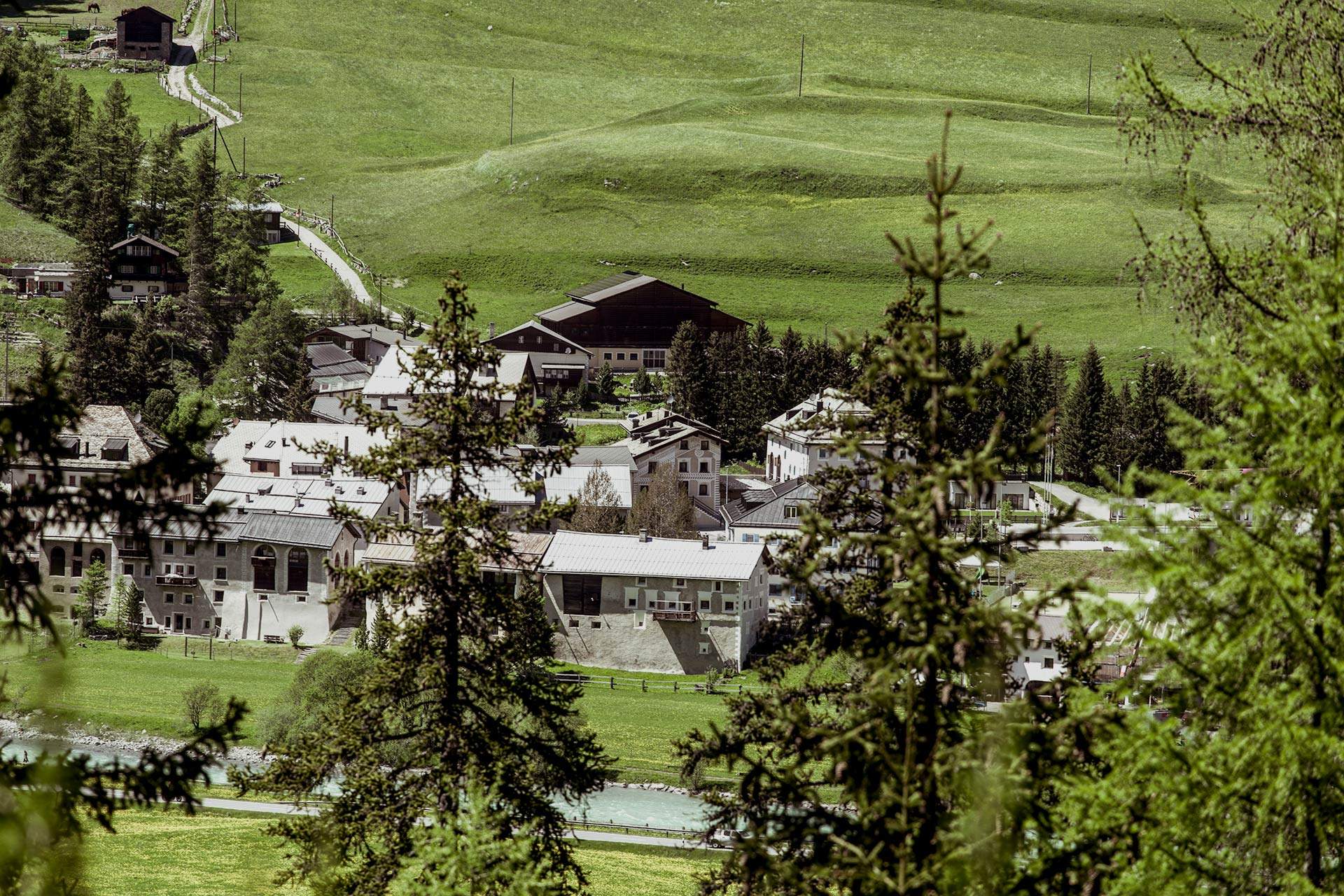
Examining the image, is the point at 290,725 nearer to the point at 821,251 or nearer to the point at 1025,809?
the point at 1025,809

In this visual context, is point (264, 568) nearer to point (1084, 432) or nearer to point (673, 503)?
point (673, 503)

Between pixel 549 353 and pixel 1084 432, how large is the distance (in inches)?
1753

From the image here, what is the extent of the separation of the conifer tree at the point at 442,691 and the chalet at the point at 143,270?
364 ft

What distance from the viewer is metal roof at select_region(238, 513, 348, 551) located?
3113 inches

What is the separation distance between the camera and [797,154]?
184125 millimetres

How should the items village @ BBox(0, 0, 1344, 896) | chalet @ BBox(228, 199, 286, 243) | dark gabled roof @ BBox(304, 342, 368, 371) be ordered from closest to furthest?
village @ BBox(0, 0, 1344, 896)
dark gabled roof @ BBox(304, 342, 368, 371)
chalet @ BBox(228, 199, 286, 243)

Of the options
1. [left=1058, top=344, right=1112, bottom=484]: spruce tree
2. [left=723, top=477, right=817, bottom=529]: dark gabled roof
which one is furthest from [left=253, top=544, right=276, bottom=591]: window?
[left=1058, top=344, right=1112, bottom=484]: spruce tree

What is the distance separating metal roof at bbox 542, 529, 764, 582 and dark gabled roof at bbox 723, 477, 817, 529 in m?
8.92

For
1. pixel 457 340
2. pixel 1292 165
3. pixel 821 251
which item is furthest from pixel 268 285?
pixel 1292 165

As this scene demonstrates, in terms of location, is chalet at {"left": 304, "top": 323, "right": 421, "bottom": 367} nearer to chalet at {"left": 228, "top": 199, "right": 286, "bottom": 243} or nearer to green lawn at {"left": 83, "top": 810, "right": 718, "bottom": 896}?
chalet at {"left": 228, "top": 199, "right": 286, "bottom": 243}

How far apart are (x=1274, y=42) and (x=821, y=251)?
487 feet

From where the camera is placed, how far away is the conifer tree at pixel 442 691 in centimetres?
1816

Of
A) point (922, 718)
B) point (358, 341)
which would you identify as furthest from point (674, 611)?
point (922, 718)

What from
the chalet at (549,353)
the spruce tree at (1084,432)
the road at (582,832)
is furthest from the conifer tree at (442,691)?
the chalet at (549,353)
